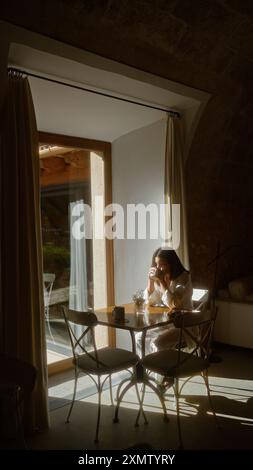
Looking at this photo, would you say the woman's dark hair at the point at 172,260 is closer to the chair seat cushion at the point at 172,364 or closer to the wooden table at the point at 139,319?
the wooden table at the point at 139,319

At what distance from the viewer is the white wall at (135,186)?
446 centimetres

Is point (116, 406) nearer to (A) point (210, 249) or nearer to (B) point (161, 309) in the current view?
(B) point (161, 309)

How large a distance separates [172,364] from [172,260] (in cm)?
127

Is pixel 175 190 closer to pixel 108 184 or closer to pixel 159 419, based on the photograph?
pixel 108 184

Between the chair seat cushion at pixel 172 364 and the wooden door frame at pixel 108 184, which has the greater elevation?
the wooden door frame at pixel 108 184

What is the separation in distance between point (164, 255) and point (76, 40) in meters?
2.11

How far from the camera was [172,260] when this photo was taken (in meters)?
4.07

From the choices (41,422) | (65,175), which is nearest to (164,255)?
(65,175)

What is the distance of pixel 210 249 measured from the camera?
4.92 meters

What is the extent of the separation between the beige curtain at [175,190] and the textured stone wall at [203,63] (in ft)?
0.84

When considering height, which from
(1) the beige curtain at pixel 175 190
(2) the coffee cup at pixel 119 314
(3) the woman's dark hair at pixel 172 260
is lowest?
(2) the coffee cup at pixel 119 314

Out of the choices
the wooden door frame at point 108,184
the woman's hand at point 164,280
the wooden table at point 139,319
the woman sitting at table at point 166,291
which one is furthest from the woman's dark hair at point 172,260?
the wooden door frame at point 108,184

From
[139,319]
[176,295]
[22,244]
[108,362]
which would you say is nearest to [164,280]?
[176,295]

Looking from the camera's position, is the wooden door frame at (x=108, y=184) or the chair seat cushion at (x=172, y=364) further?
the wooden door frame at (x=108, y=184)
